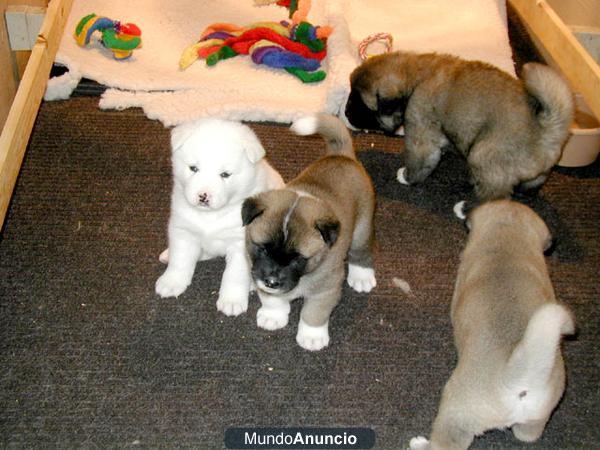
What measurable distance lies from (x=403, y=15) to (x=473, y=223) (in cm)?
249

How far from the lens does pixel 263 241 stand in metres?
2.29

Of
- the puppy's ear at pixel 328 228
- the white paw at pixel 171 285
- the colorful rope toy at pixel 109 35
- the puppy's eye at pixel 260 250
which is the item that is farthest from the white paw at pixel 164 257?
the colorful rope toy at pixel 109 35

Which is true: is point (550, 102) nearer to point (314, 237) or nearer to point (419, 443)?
point (314, 237)

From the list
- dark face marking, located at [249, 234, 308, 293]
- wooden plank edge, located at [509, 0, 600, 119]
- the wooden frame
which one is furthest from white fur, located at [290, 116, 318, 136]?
wooden plank edge, located at [509, 0, 600, 119]

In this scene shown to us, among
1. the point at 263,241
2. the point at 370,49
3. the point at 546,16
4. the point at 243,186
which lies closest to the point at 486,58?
the point at 546,16

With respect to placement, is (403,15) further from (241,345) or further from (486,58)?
(241,345)

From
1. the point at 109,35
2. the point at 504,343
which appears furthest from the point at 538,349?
the point at 109,35

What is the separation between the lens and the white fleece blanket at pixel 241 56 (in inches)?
150

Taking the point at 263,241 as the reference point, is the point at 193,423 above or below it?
below

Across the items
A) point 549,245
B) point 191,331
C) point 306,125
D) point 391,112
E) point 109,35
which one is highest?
point 306,125

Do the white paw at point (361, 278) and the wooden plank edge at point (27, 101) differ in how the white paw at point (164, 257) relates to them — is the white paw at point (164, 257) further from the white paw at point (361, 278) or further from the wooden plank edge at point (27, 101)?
the white paw at point (361, 278)

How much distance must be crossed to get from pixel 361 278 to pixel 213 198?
790mm

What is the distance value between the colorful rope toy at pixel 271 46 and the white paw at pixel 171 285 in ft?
5.48

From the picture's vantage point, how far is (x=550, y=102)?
2.98 meters
